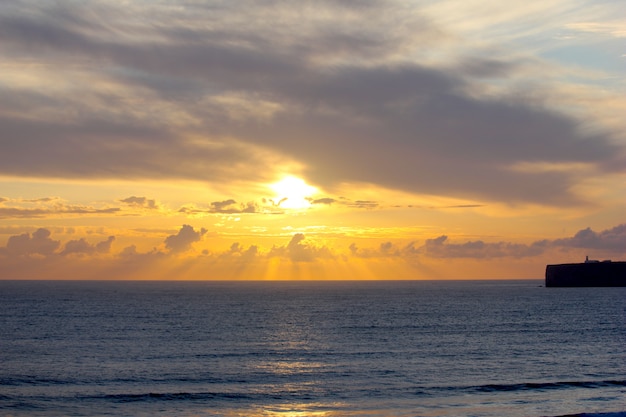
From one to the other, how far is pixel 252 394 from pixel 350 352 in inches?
1103

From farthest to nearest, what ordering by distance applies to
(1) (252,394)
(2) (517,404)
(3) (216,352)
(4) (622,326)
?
(4) (622,326) → (3) (216,352) → (1) (252,394) → (2) (517,404)

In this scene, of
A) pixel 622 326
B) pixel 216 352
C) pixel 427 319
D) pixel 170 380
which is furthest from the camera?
pixel 427 319

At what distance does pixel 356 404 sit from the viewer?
5434cm

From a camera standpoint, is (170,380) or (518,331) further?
(518,331)

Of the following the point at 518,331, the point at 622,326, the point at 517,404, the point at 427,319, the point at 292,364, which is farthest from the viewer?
the point at 427,319


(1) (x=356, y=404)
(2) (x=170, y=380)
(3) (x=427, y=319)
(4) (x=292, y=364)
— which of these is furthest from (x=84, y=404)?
(3) (x=427, y=319)

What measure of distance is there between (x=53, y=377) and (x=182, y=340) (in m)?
32.8

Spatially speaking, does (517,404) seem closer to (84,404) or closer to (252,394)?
(252,394)

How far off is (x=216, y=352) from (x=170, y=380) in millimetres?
20488

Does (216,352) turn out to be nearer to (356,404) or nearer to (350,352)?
(350,352)

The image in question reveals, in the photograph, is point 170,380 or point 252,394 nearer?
point 252,394

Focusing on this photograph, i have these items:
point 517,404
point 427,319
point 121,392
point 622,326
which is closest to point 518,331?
point 622,326

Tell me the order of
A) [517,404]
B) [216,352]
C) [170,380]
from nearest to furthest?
[517,404] → [170,380] → [216,352]

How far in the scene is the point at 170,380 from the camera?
6450cm
